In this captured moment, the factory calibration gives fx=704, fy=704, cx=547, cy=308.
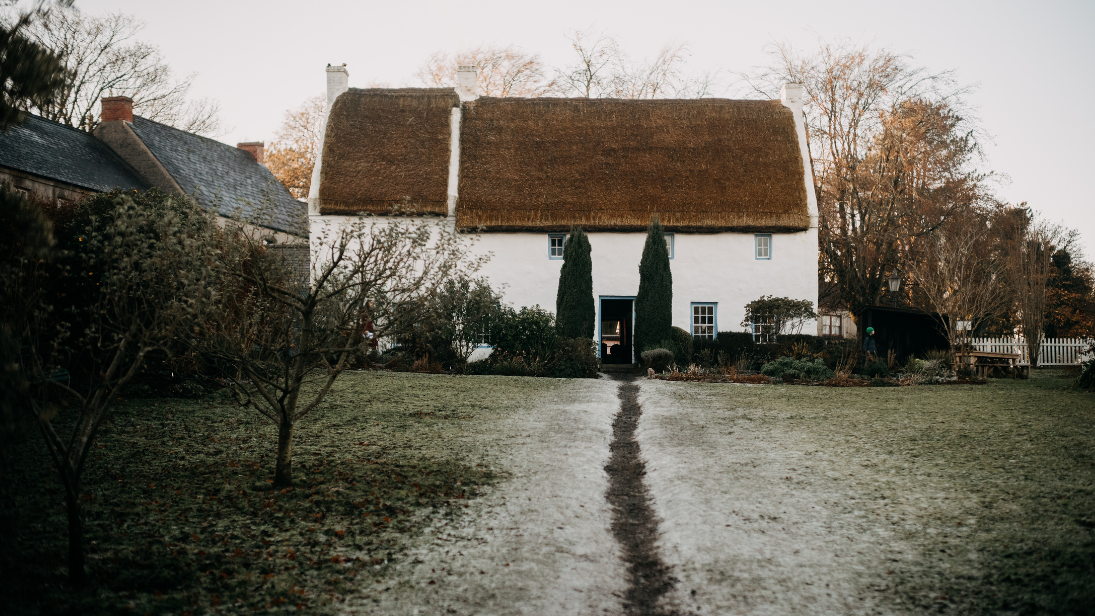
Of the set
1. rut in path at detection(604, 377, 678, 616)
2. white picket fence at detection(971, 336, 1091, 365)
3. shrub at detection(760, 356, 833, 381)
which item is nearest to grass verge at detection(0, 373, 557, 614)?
rut in path at detection(604, 377, 678, 616)

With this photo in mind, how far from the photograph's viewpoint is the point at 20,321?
4.68m

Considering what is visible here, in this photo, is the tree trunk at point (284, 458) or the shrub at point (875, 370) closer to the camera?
the tree trunk at point (284, 458)

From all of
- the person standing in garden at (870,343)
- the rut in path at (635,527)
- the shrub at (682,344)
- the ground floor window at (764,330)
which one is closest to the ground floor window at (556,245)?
the shrub at (682,344)

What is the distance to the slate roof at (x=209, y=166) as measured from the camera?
25.6 meters

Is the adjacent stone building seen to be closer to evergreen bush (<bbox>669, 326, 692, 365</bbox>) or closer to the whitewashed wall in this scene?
the whitewashed wall

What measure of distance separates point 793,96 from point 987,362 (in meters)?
10.9

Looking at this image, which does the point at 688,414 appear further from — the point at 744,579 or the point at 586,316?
the point at 586,316

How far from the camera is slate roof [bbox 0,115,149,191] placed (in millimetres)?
19516

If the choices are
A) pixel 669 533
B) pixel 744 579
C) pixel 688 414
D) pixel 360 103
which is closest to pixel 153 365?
pixel 688 414

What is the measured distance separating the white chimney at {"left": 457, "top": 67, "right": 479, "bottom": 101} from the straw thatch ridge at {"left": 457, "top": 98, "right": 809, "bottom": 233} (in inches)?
27.8

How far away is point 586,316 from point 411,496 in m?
13.3

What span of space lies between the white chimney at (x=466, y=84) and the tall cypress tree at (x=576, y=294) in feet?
25.8

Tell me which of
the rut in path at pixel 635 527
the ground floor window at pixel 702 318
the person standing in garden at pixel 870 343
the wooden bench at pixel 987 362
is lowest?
the rut in path at pixel 635 527

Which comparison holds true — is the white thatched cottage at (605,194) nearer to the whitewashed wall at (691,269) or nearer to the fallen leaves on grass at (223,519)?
the whitewashed wall at (691,269)
